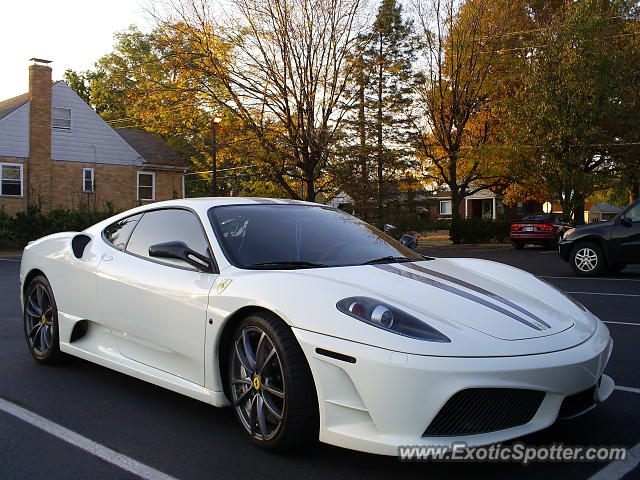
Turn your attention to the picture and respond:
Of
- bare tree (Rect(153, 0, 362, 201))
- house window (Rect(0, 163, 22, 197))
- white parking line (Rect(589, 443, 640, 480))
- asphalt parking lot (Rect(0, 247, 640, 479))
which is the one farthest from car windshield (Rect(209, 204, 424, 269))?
house window (Rect(0, 163, 22, 197))

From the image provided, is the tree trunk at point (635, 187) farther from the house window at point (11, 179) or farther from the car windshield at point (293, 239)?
the car windshield at point (293, 239)

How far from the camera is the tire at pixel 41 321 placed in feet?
15.7

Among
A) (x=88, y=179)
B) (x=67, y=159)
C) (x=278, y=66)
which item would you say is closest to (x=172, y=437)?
(x=278, y=66)

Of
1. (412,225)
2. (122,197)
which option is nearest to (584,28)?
(412,225)

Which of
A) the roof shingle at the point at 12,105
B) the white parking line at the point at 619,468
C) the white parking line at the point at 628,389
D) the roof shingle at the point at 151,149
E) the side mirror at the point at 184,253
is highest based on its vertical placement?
the roof shingle at the point at 12,105

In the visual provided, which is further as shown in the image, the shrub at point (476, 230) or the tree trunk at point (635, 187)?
the tree trunk at point (635, 187)

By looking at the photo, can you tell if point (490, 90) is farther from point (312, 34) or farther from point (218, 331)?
point (218, 331)

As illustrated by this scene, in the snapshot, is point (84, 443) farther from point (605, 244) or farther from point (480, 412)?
point (605, 244)

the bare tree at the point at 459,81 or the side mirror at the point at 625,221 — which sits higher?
the bare tree at the point at 459,81

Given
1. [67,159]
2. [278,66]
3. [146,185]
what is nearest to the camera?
[278,66]

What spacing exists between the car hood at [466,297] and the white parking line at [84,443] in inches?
50.1

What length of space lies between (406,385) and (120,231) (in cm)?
280

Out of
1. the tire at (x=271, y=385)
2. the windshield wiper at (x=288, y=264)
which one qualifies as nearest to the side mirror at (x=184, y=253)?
the windshield wiper at (x=288, y=264)

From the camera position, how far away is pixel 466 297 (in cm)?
322
